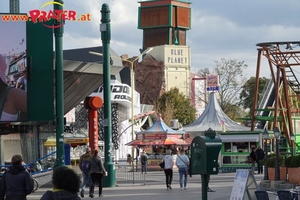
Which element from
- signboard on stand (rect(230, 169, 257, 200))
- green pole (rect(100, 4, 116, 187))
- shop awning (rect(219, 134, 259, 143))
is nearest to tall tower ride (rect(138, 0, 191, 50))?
shop awning (rect(219, 134, 259, 143))

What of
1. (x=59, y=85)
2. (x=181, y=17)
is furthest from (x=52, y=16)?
(x=181, y=17)

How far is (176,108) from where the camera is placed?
359 ft

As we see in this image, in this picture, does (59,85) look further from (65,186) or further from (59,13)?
(65,186)

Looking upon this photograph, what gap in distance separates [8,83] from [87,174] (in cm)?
942

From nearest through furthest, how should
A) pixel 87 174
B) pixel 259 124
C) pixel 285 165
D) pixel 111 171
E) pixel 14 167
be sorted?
pixel 14 167 → pixel 87 174 → pixel 285 165 → pixel 111 171 → pixel 259 124

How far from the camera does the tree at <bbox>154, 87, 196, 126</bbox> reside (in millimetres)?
105169

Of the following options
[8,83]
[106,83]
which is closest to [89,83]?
[8,83]

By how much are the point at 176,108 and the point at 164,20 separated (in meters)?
40.4

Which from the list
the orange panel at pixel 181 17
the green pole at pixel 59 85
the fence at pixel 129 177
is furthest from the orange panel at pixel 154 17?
the green pole at pixel 59 85

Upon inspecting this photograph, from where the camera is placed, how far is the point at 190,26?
150125mm

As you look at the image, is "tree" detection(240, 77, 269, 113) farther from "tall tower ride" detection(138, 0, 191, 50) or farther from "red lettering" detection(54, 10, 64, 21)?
"red lettering" detection(54, 10, 64, 21)

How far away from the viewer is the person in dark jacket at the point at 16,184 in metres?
11.7

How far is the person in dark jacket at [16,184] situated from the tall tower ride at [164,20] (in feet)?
440

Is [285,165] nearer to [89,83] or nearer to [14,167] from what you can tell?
[89,83]
